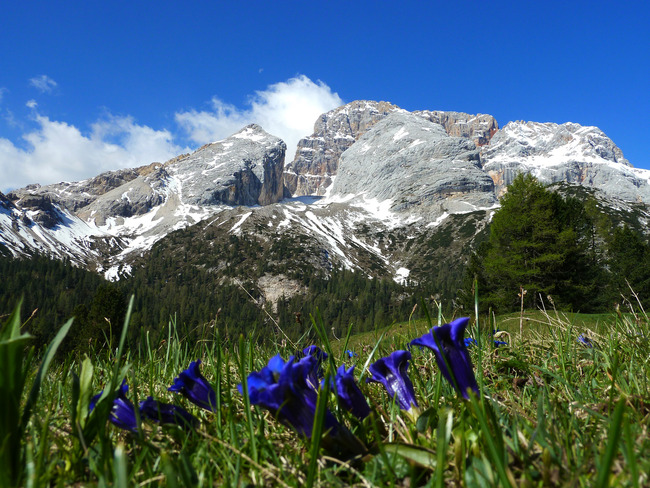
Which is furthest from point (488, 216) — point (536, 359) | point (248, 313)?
point (536, 359)

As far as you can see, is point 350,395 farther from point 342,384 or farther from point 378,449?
point 378,449

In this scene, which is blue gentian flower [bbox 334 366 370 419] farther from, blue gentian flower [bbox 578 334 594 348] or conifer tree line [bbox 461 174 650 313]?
conifer tree line [bbox 461 174 650 313]

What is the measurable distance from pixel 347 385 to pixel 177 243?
648 feet

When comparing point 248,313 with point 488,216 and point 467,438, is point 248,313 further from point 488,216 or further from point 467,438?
point 467,438

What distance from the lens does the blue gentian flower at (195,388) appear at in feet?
4.86

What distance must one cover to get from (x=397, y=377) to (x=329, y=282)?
515 ft

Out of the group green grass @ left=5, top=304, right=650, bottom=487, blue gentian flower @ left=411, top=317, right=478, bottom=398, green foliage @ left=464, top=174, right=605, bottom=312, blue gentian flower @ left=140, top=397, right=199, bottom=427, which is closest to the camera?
green grass @ left=5, top=304, right=650, bottom=487

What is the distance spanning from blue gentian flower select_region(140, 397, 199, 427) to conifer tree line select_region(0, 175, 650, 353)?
0.70 m

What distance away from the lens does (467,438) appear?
1.21 meters

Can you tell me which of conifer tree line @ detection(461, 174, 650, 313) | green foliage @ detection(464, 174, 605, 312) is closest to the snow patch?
conifer tree line @ detection(461, 174, 650, 313)

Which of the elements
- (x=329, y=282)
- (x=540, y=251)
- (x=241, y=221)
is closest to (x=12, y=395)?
(x=540, y=251)

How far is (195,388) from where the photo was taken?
1.60m

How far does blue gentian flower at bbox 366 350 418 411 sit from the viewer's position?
153 centimetres

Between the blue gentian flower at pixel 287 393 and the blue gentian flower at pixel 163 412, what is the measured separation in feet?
1.44
